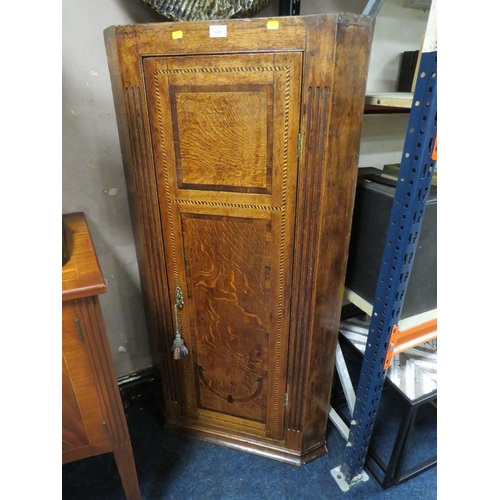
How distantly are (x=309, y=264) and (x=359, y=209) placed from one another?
23 centimetres

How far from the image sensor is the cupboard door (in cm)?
83

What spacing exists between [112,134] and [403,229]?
0.90 m

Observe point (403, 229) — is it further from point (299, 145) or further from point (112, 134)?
point (112, 134)

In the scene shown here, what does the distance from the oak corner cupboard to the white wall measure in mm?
150

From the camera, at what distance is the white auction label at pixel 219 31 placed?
2.54 feet

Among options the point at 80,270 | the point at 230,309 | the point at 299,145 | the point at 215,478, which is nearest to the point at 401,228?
the point at 299,145

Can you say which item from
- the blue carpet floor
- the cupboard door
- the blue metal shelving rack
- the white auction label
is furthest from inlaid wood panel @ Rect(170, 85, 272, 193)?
the blue carpet floor

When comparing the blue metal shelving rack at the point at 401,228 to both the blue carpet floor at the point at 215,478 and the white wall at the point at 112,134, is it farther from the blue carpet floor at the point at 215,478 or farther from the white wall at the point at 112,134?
the white wall at the point at 112,134

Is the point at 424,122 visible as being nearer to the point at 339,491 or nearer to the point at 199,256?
the point at 199,256

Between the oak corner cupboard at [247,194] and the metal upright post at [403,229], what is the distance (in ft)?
0.47

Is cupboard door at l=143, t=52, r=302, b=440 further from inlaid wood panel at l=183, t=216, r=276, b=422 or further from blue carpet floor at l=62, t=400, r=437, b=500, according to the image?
blue carpet floor at l=62, t=400, r=437, b=500

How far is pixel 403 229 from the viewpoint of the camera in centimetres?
81

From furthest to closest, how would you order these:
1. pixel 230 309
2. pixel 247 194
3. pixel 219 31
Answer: pixel 230 309 → pixel 247 194 → pixel 219 31
